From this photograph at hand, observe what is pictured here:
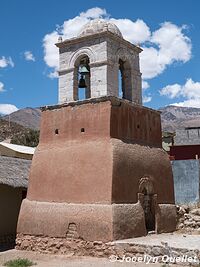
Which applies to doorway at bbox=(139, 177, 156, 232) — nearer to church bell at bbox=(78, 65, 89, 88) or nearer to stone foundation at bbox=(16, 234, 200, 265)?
stone foundation at bbox=(16, 234, 200, 265)

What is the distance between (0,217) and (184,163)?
27.4 ft

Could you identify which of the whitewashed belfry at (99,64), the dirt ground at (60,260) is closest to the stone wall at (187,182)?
the whitewashed belfry at (99,64)

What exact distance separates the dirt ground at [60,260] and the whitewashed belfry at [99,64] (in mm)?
4915

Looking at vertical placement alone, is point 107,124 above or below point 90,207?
above

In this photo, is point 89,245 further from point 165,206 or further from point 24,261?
point 165,206

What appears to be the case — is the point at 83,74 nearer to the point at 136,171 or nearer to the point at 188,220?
the point at 136,171

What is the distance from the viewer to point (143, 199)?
12312 millimetres

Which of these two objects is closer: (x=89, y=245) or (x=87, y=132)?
(x=89, y=245)

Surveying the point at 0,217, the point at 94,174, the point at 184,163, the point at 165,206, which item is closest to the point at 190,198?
the point at 184,163

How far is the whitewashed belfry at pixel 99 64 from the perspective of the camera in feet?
39.7

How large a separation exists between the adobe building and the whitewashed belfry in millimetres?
32

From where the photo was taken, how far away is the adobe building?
11234 mm

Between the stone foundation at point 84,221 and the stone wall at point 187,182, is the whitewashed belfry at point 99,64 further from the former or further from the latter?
the stone wall at point 187,182

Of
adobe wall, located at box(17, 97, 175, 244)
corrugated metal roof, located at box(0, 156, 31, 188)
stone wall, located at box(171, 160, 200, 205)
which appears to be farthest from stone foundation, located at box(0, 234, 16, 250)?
stone wall, located at box(171, 160, 200, 205)
